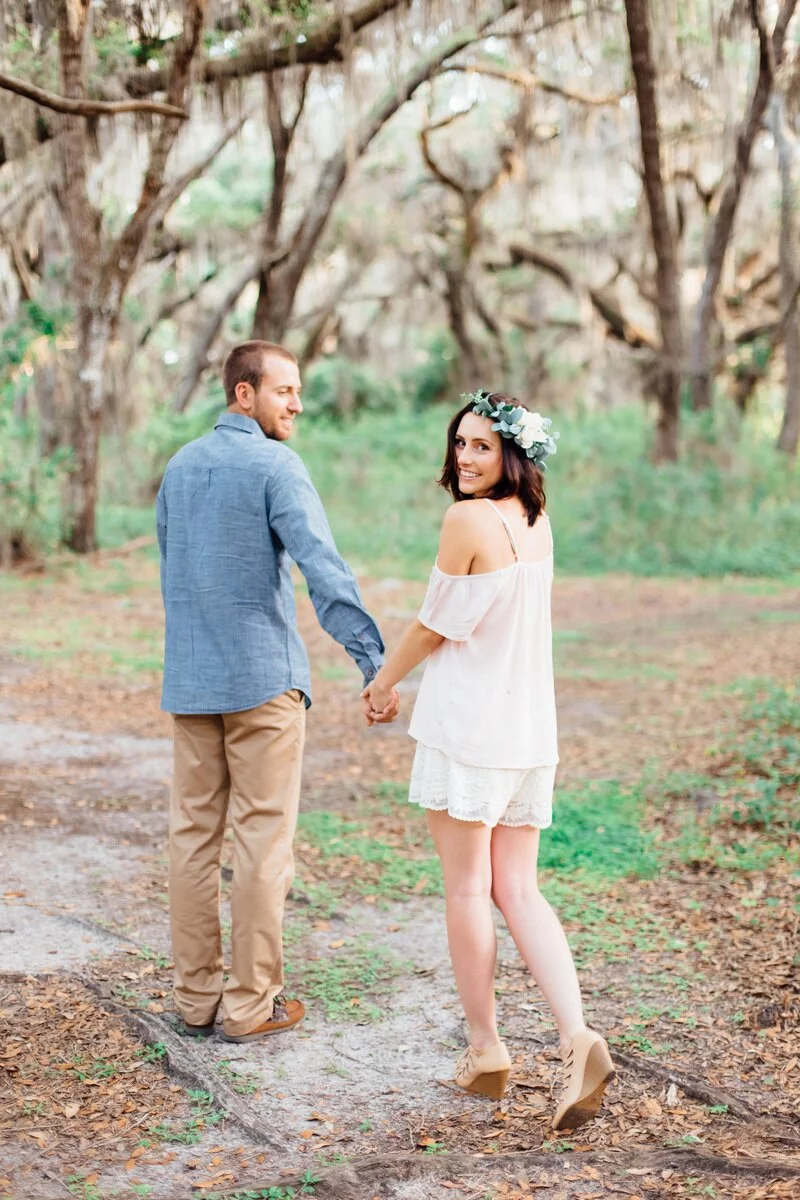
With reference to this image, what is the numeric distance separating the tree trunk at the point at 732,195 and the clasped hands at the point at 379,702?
34.6ft

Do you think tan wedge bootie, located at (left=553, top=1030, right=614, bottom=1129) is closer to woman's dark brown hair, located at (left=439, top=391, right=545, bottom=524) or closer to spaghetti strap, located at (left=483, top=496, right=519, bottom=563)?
spaghetti strap, located at (left=483, top=496, right=519, bottom=563)

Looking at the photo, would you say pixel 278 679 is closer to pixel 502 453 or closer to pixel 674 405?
pixel 502 453

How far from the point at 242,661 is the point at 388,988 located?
1.32 metres

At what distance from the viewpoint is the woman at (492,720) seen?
319 centimetres

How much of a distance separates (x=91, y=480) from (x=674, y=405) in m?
7.49

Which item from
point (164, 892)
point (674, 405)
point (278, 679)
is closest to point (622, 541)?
point (674, 405)

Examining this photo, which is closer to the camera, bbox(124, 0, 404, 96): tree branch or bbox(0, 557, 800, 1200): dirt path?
bbox(0, 557, 800, 1200): dirt path

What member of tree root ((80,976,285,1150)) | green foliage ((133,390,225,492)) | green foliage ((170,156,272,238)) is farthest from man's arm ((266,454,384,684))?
green foliage ((170,156,272,238))

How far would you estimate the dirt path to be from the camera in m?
3.03

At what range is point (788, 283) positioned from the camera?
698 inches

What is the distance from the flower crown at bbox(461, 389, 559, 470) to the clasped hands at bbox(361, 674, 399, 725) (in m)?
0.73

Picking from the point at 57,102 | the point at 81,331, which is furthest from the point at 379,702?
the point at 81,331

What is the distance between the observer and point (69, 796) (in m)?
6.15

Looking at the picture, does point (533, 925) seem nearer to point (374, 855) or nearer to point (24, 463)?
point (374, 855)
